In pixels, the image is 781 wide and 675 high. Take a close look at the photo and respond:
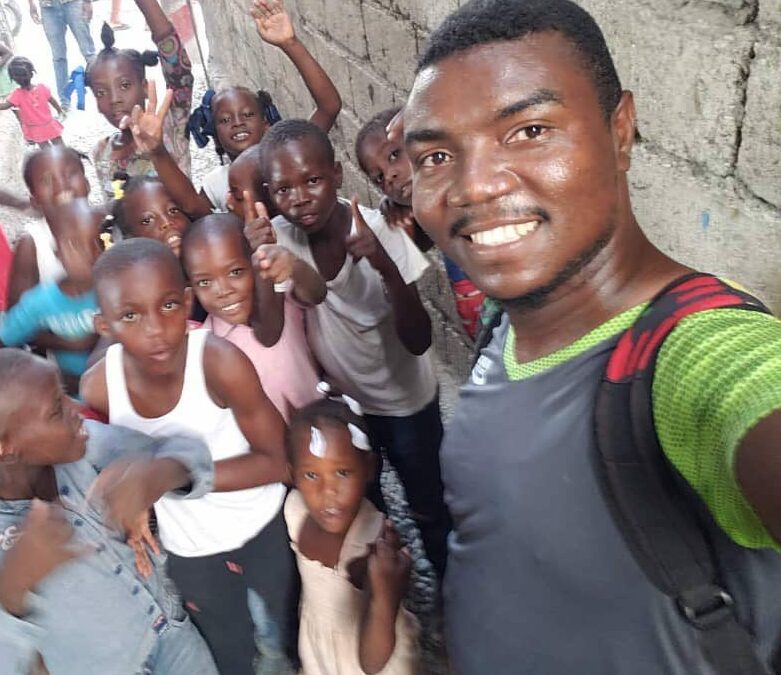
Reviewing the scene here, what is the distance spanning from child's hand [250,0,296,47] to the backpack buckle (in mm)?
2457

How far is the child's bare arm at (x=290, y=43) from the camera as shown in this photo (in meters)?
2.55

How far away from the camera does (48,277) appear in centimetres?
210

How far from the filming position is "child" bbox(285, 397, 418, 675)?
139cm

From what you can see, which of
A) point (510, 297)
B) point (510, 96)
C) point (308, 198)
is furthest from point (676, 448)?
point (308, 198)

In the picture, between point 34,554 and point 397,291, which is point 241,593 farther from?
point 397,291

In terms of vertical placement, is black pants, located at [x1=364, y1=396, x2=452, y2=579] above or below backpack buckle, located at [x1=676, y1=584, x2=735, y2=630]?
below

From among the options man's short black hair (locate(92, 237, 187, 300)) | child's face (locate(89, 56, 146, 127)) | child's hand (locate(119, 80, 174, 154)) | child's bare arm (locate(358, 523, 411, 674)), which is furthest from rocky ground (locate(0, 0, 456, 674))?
child's face (locate(89, 56, 146, 127))

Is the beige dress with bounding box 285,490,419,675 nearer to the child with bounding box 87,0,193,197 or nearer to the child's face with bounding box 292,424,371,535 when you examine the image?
the child's face with bounding box 292,424,371,535

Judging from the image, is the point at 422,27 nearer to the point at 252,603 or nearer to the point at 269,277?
the point at 269,277

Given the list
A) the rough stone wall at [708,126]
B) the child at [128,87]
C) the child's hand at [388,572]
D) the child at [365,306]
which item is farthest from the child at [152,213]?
the rough stone wall at [708,126]

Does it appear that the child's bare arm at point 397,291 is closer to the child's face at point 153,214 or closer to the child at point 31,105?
the child's face at point 153,214

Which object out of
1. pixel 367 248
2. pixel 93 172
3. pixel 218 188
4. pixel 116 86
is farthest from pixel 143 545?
pixel 93 172

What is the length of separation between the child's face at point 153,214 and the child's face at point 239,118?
785mm

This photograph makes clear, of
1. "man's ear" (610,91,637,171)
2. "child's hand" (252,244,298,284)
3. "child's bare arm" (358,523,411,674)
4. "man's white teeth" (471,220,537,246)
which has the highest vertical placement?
"man's ear" (610,91,637,171)
